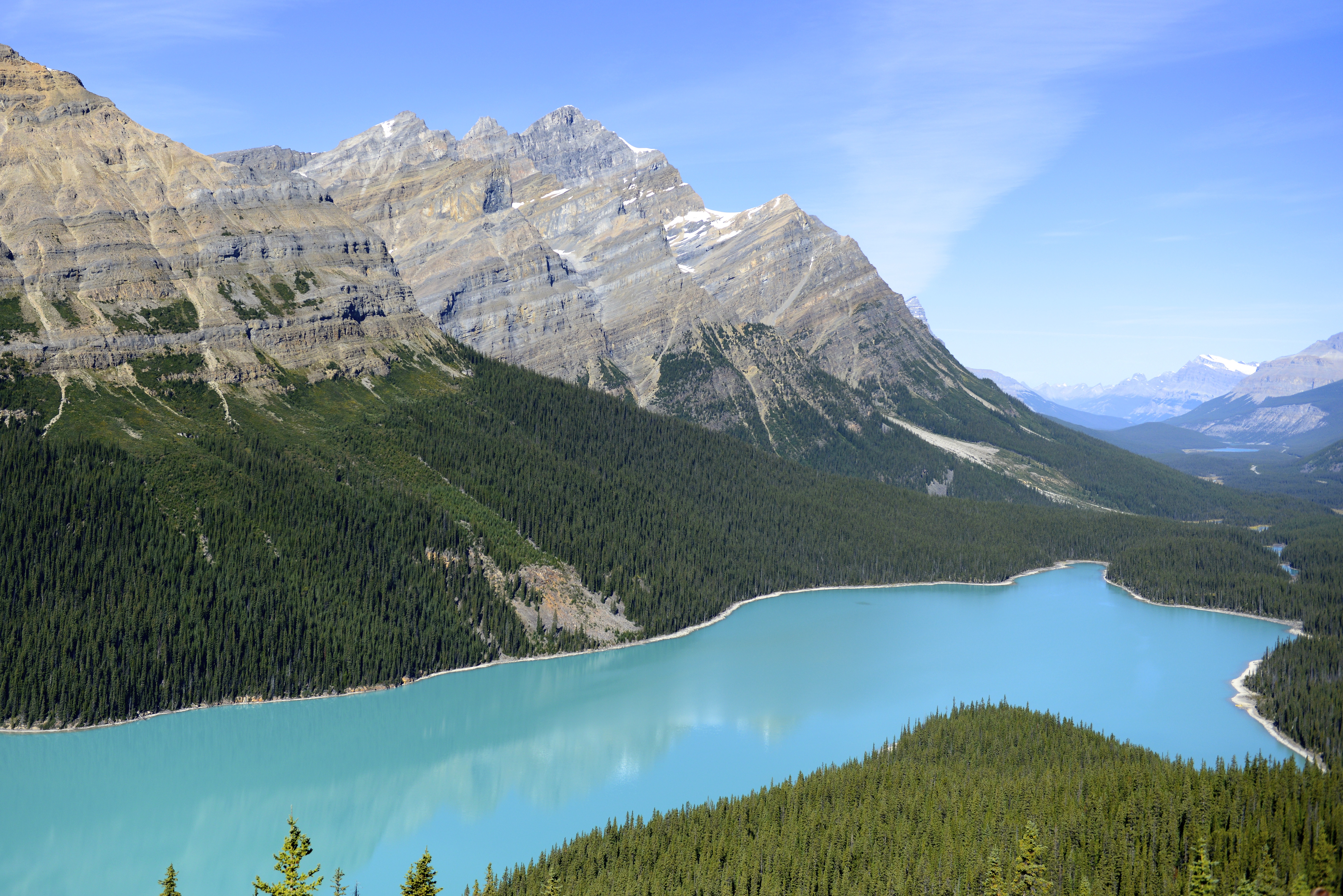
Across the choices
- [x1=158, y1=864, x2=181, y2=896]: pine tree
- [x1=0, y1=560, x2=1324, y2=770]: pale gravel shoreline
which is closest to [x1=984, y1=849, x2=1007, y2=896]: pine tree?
[x1=0, y1=560, x2=1324, y2=770]: pale gravel shoreline

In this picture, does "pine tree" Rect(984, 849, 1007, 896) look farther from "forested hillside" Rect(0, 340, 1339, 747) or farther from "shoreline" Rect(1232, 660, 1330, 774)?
"forested hillside" Rect(0, 340, 1339, 747)

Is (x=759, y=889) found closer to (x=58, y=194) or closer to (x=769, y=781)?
(x=769, y=781)

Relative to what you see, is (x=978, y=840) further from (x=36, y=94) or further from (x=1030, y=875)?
(x=36, y=94)

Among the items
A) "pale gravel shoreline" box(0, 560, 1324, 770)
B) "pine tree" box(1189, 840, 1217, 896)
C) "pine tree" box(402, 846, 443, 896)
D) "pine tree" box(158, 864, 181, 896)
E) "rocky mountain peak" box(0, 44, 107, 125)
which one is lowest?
"pine tree" box(1189, 840, 1217, 896)

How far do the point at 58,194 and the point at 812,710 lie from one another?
14662 centimetres

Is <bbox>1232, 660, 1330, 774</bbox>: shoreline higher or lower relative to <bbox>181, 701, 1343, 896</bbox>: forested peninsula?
higher

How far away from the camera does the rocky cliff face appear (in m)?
153

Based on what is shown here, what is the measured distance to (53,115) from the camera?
17812cm

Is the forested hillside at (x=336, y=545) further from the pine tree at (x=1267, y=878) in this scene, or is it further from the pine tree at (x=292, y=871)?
the pine tree at (x=1267, y=878)

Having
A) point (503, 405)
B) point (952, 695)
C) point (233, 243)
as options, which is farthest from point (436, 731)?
point (233, 243)

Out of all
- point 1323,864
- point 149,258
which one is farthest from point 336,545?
point 1323,864

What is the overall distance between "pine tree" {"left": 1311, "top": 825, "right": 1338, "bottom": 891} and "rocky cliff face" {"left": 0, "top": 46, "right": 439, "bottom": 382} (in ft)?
490

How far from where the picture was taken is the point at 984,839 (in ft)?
213

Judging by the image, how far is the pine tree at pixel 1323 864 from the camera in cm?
5359
